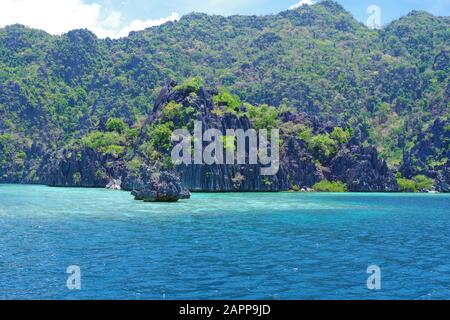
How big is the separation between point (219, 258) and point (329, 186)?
126 m

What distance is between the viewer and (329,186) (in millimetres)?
150875

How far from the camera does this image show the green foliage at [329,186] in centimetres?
15012

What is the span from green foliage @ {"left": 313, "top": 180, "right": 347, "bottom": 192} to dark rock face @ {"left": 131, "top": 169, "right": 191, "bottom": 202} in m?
76.9

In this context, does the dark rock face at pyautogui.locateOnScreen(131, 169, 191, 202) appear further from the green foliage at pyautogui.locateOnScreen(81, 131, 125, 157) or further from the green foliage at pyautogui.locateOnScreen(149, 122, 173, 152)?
the green foliage at pyautogui.locateOnScreen(81, 131, 125, 157)

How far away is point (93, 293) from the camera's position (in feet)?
70.1

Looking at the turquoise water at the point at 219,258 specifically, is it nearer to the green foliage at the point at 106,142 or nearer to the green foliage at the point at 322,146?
the green foliage at the point at 106,142

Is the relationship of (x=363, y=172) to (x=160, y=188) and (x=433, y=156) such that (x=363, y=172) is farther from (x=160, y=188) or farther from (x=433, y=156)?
(x=160, y=188)

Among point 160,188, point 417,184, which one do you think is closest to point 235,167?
point 160,188

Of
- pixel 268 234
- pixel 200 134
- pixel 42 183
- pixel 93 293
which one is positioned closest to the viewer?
pixel 93 293

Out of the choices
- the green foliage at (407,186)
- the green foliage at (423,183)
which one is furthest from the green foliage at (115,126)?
the green foliage at (423,183)

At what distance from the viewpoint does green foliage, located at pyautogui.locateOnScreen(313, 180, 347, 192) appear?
15012 cm
